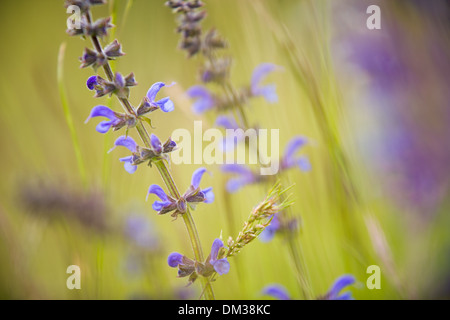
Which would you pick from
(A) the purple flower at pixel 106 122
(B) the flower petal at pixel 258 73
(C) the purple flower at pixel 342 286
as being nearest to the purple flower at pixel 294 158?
(B) the flower petal at pixel 258 73

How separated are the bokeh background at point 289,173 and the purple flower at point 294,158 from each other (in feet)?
0.19

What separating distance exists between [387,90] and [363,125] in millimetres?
329

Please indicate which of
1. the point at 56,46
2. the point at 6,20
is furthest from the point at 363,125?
the point at 6,20

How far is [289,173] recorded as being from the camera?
1.63 metres

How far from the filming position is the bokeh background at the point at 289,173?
3.99 ft

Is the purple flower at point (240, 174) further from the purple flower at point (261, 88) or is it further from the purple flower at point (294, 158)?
the purple flower at point (261, 88)

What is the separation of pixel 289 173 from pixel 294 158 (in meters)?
0.34

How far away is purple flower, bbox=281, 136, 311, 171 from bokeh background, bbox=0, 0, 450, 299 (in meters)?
0.06

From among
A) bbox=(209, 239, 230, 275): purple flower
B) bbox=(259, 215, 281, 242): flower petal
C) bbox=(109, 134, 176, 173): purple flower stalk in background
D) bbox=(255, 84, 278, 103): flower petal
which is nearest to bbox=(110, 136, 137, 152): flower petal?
bbox=(109, 134, 176, 173): purple flower stalk in background

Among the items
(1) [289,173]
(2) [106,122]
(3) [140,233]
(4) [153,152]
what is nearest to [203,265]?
(4) [153,152]

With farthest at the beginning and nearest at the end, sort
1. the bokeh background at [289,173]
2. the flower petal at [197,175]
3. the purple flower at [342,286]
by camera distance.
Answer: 1. the bokeh background at [289,173]
2. the purple flower at [342,286]
3. the flower petal at [197,175]

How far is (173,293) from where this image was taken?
132 centimetres

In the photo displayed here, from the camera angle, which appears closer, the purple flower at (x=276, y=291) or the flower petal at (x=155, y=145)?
the flower petal at (x=155, y=145)
